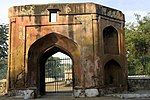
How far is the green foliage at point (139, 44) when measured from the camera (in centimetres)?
2489

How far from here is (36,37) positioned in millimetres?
14094

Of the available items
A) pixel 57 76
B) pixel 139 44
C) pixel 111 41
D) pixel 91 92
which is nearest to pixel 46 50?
pixel 91 92

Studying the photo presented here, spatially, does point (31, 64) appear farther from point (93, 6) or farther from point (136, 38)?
point (136, 38)

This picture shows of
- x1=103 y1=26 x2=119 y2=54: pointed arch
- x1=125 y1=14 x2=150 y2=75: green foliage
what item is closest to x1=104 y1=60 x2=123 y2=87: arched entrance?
x1=103 y1=26 x2=119 y2=54: pointed arch

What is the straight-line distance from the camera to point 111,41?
16281mm

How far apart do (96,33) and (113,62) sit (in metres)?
2.68

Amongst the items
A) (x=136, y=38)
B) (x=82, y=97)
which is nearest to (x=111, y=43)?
(x=82, y=97)

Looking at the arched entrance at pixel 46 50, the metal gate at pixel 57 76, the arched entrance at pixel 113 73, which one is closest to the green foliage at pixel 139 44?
the metal gate at pixel 57 76

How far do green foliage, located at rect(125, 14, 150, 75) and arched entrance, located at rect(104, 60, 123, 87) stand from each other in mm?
9625

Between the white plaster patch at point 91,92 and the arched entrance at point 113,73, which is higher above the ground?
the arched entrance at point 113,73

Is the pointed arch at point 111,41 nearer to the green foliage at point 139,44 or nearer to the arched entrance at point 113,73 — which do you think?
the arched entrance at point 113,73

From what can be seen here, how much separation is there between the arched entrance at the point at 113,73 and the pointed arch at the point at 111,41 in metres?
0.80

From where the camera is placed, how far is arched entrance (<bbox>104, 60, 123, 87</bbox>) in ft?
51.1

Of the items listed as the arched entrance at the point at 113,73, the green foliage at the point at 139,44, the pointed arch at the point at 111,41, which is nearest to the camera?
the arched entrance at the point at 113,73
